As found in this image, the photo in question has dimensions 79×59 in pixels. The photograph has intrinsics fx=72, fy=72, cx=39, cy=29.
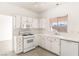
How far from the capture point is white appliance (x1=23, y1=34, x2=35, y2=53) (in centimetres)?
242

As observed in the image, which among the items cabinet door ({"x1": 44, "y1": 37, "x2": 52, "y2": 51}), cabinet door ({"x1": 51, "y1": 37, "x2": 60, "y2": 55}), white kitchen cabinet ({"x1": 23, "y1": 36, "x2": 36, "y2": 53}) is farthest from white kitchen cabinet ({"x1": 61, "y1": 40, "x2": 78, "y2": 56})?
white kitchen cabinet ({"x1": 23, "y1": 36, "x2": 36, "y2": 53})

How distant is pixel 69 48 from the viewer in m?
1.89

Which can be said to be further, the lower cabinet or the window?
the window

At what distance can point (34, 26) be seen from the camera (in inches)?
120

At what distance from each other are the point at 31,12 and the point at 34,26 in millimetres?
591

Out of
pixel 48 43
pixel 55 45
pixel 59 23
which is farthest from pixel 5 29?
pixel 59 23

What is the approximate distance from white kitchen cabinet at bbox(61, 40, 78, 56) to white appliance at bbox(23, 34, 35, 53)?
1.12m

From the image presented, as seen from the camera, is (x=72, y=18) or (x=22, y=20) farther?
(x=22, y=20)

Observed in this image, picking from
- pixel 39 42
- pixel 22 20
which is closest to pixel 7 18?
pixel 22 20

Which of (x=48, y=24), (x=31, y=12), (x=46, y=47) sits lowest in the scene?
(x=46, y=47)

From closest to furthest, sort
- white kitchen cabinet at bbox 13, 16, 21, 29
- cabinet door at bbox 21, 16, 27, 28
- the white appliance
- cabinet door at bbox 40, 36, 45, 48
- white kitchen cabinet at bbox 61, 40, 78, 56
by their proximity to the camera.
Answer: white kitchen cabinet at bbox 61, 40, 78, 56 → the white appliance → white kitchen cabinet at bbox 13, 16, 21, 29 → cabinet door at bbox 21, 16, 27, 28 → cabinet door at bbox 40, 36, 45, 48

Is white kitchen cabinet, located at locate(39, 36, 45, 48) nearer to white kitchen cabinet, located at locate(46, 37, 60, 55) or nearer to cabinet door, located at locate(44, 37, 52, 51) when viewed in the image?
cabinet door, located at locate(44, 37, 52, 51)

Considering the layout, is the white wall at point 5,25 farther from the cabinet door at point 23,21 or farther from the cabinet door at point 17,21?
the cabinet door at point 23,21

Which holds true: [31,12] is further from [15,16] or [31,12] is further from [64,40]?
[64,40]
